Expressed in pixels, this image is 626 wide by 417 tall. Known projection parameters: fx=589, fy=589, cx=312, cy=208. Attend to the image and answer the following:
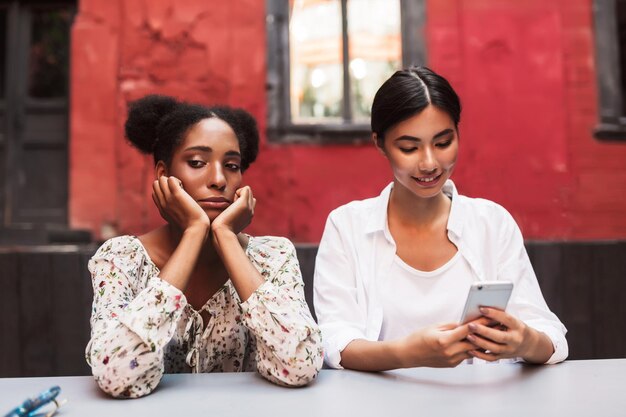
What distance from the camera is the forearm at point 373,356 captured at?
5.18 feet

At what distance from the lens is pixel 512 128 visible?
411cm

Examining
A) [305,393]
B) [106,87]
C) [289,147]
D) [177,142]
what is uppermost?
[106,87]

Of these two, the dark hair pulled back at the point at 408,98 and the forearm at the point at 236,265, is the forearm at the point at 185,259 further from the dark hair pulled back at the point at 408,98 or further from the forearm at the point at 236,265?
the dark hair pulled back at the point at 408,98

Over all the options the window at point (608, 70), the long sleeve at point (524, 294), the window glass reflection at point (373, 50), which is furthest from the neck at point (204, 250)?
the window at point (608, 70)

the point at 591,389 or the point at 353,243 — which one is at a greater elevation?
the point at 353,243

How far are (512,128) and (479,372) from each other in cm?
290

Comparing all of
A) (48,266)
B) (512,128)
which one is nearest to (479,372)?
(48,266)

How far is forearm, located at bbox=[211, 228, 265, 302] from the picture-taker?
1646 millimetres

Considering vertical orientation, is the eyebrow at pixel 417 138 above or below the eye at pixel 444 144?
above

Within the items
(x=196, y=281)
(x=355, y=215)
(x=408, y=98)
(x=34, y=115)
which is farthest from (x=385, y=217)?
(x=34, y=115)

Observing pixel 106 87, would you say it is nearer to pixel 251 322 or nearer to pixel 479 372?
pixel 251 322

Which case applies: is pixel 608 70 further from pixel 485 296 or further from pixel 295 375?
pixel 295 375

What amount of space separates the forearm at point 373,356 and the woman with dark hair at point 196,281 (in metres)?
0.13

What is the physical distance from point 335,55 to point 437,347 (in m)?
3.17
